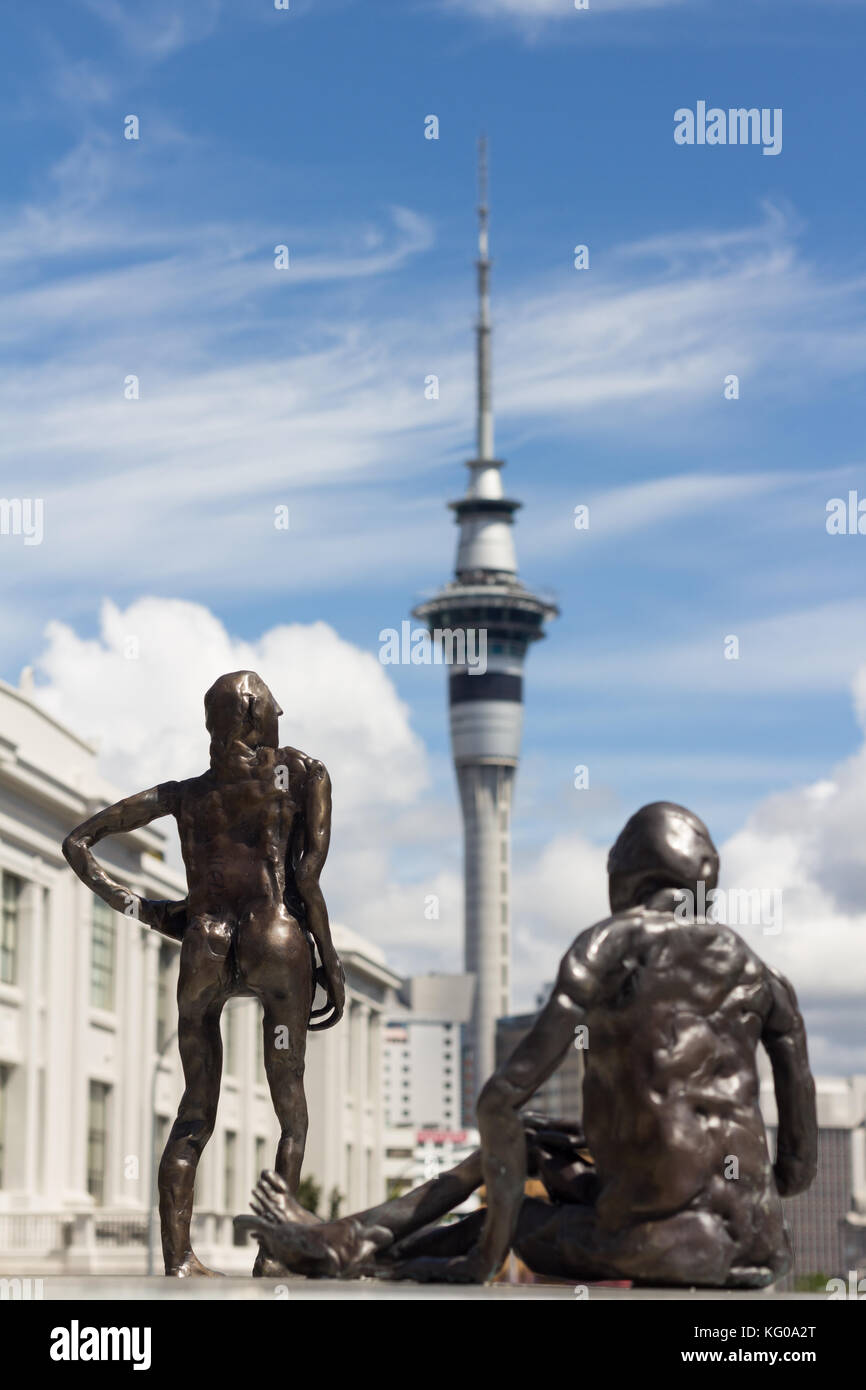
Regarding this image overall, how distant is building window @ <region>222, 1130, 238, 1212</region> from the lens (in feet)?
207

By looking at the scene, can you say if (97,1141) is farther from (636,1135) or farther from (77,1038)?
(636,1135)

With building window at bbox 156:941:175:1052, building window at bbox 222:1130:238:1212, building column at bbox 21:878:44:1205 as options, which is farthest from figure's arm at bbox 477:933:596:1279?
building window at bbox 222:1130:238:1212

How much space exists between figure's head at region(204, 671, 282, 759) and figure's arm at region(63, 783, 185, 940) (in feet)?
1.33

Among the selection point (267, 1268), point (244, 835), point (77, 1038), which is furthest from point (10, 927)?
point (267, 1268)

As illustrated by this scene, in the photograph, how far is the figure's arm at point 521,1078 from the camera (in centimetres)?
711

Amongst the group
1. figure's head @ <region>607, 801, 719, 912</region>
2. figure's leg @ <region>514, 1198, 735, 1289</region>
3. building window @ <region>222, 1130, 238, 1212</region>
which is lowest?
building window @ <region>222, 1130, 238, 1212</region>

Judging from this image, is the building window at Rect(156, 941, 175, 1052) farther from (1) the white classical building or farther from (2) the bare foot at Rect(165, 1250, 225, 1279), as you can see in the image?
(2) the bare foot at Rect(165, 1250, 225, 1279)

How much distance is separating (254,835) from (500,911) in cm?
17054

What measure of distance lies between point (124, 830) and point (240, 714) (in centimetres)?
83

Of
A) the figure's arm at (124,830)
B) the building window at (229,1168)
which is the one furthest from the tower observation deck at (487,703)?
the figure's arm at (124,830)

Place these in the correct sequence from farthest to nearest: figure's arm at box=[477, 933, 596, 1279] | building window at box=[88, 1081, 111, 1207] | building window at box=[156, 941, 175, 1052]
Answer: building window at box=[156, 941, 175, 1052] < building window at box=[88, 1081, 111, 1207] < figure's arm at box=[477, 933, 596, 1279]

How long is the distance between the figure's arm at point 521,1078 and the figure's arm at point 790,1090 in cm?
88

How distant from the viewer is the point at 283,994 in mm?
9758
